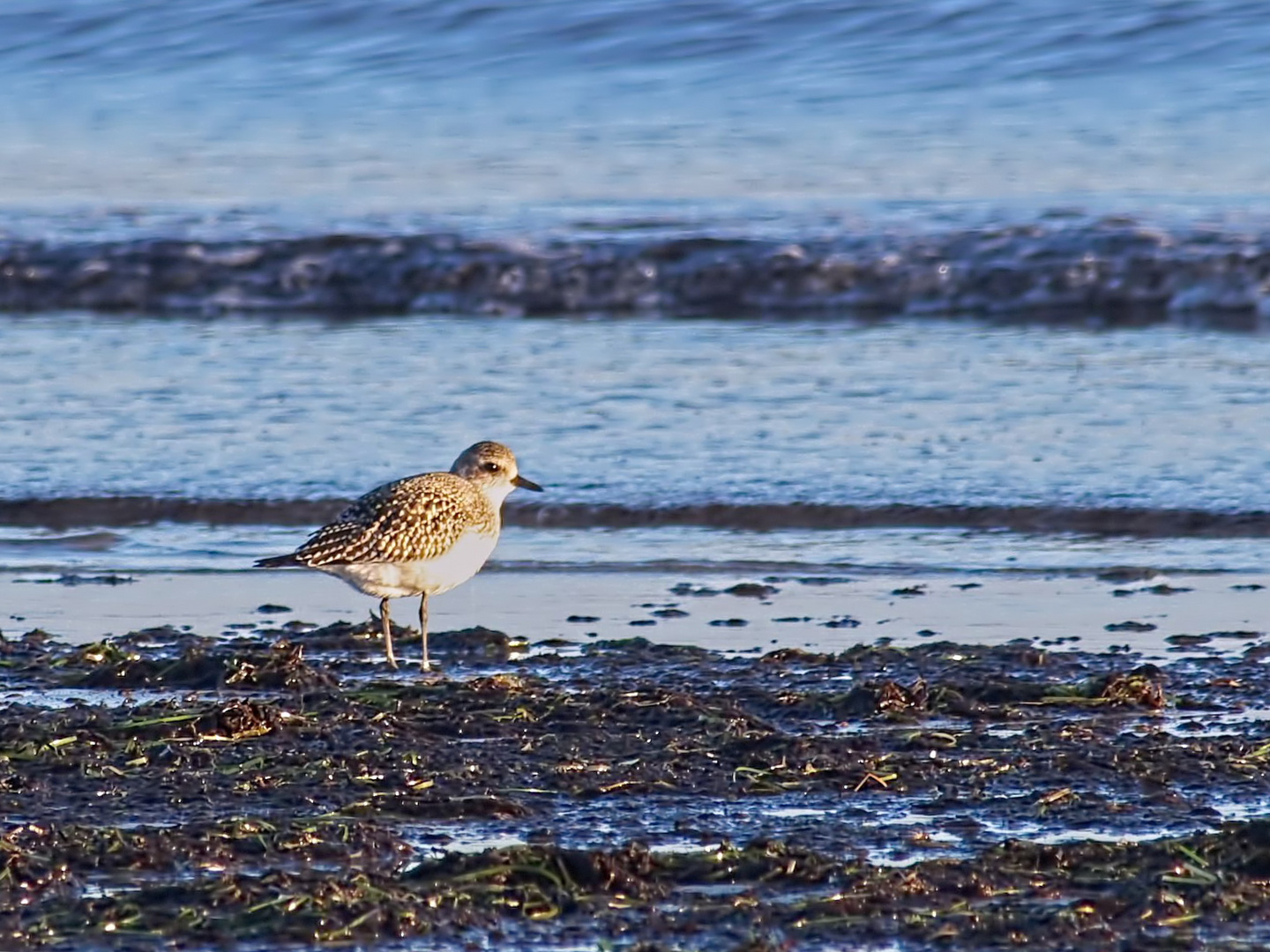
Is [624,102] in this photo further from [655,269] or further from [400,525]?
[400,525]

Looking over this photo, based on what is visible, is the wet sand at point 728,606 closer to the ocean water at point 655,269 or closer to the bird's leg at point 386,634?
the ocean water at point 655,269

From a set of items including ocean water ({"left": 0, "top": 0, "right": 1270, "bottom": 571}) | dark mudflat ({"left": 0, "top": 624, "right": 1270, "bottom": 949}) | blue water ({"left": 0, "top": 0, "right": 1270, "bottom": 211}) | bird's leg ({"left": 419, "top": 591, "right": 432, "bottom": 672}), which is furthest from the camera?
blue water ({"left": 0, "top": 0, "right": 1270, "bottom": 211})

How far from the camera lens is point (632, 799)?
4.88 metres

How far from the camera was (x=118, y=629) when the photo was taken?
712 centimetres

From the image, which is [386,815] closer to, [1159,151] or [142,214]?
[142,214]

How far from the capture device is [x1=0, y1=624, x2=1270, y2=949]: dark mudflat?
4.04 metres

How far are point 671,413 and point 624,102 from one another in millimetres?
9230

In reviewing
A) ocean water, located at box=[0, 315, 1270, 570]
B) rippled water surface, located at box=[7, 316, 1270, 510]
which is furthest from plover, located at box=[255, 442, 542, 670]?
rippled water surface, located at box=[7, 316, 1270, 510]

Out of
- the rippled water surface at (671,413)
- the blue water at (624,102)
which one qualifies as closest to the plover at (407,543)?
the rippled water surface at (671,413)

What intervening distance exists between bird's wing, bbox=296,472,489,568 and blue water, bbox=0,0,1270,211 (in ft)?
28.2

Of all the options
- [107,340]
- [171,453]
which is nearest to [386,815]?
[171,453]

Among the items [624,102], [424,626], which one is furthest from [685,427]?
[624,102]

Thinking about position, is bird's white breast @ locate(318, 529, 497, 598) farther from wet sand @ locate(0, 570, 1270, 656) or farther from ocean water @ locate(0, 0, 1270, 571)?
ocean water @ locate(0, 0, 1270, 571)

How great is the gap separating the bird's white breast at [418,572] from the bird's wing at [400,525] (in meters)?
0.02
